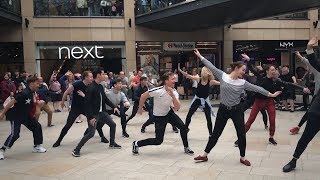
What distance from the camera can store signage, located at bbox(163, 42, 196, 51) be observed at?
72.8 feet

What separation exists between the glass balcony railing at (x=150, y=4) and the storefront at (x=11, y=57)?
640 cm

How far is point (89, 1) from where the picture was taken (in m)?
20.8

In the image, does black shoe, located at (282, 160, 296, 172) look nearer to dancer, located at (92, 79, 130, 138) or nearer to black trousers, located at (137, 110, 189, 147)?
black trousers, located at (137, 110, 189, 147)

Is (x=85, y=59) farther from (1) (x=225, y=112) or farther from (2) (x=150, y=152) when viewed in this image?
(1) (x=225, y=112)

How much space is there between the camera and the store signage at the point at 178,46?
72.8 feet

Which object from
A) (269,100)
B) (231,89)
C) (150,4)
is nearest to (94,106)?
(231,89)

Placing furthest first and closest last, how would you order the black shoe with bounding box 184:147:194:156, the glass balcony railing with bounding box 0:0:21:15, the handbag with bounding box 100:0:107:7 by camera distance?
the handbag with bounding box 100:0:107:7 < the glass balcony railing with bounding box 0:0:21:15 < the black shoe with bounding box 184:147:194:156

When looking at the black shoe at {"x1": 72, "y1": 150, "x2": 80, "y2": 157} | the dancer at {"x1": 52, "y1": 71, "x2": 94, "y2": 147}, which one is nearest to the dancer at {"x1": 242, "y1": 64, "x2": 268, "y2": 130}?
the dancer at {"x1": 52, "y1": 71, "x2": 94, "y2": 147}

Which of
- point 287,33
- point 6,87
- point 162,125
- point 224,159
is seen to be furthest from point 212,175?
point 287,33

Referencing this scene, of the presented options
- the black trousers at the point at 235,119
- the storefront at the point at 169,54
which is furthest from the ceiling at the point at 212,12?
the black trousers at the point at 235,119

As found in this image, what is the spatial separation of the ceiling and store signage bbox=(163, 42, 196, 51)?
101cm

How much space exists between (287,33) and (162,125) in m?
18.3

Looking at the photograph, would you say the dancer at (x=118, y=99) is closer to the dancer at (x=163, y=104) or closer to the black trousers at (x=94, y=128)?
the black trousers at (x=94, y=128)

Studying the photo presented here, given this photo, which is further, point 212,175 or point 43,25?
point 43,25
